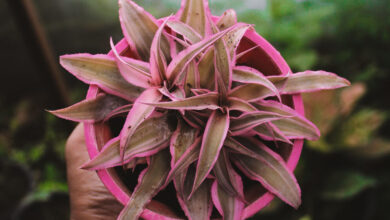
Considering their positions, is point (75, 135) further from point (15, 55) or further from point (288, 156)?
point (15, 55)

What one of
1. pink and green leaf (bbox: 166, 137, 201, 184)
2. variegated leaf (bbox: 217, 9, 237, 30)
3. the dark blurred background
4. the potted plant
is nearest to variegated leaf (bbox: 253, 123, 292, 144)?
the potted plant

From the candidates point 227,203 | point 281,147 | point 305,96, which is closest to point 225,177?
point 227,203

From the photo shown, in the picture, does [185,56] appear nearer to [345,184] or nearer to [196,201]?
[196,201]

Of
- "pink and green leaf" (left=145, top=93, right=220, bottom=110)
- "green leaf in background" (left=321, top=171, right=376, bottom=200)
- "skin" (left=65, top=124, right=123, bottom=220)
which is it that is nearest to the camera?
"pink and green leaf" (left=145, top=93, right=220, bottom=110)

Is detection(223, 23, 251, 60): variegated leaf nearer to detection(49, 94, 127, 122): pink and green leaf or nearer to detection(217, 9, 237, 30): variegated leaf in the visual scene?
detection(217, 9, 237, 30): variegated leaf

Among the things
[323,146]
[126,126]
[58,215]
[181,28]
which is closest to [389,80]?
[323,146]

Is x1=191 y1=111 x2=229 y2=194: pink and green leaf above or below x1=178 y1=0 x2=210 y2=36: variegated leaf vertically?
below

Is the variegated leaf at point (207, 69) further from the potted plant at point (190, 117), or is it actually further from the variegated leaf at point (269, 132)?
the variegated leaf at point (269, 132)
